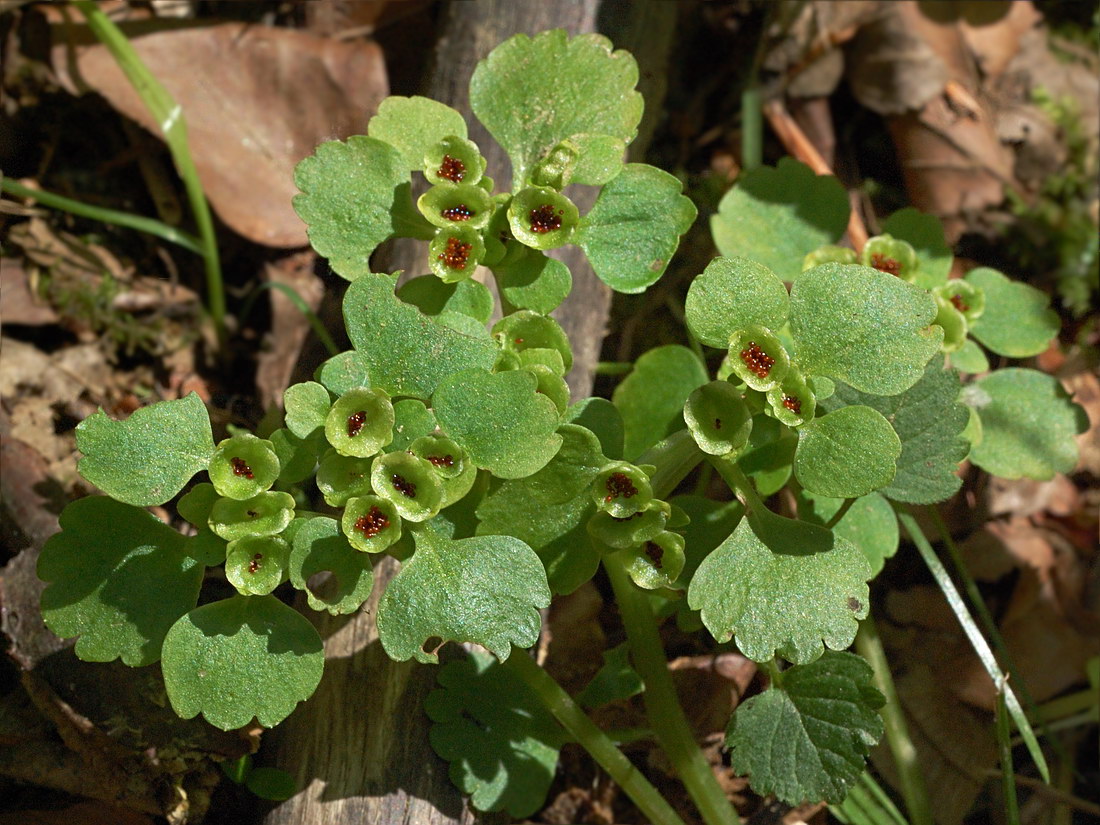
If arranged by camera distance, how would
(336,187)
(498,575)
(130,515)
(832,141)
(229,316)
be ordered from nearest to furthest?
(498,575) < (130,515) < (336,187) < (229,316) < (832,141)

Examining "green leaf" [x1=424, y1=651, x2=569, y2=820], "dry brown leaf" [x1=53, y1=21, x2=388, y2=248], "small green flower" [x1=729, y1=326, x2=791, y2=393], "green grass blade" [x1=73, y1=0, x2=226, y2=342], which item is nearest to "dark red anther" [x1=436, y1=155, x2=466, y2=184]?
"small green flower" [x1=729, y1=326, x2=791, y2=393]

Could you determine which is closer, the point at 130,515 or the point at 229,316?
the point at 130,515

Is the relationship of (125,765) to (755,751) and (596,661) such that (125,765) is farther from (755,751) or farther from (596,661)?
(755,751)

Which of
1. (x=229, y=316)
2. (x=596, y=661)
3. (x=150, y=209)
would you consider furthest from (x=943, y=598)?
(x=150, y=209)

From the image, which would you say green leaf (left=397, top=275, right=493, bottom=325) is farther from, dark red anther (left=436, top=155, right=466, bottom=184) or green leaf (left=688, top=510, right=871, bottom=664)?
green leaf (left=688, top=510, right=871, bottom=664)

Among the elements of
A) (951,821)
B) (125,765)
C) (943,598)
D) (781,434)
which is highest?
(781,434)

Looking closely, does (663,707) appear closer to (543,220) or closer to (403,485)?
(403,485)

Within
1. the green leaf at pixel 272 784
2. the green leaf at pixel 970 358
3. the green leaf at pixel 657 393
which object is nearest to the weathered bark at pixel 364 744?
the green leaf at pixel 272 784

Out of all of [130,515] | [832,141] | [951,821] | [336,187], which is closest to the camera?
[130,515]
